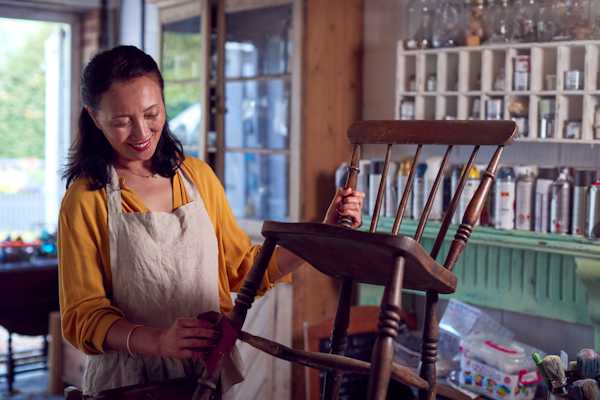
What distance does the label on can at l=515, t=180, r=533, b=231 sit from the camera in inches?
101

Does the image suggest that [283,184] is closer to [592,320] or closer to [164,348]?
[592,320]

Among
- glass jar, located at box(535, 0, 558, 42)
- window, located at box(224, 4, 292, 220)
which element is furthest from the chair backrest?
window, located at box(224, 4, 292, 220)

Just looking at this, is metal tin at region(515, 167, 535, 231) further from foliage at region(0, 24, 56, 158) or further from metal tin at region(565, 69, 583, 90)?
foliage at region(0, 24, 56, 158)

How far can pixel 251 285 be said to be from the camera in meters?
1.46

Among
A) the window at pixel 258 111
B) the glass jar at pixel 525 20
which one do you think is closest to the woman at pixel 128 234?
the glass jar at pixel 525 20

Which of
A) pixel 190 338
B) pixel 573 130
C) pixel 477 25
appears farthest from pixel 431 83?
pixel 190 338

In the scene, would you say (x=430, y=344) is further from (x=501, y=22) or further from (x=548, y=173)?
(x=501, y=22)

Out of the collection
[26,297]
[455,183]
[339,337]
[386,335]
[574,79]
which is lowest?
[26,297]

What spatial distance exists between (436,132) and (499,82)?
3.85ft

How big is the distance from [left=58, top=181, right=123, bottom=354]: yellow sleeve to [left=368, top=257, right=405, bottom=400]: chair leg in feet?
1.70

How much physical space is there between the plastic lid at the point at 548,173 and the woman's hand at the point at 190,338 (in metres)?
1.57

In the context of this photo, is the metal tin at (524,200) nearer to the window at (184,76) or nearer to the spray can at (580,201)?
the spray can at (580,201)

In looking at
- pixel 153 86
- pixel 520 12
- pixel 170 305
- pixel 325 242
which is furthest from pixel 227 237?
pixel 520 12

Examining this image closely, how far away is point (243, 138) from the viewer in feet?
12.1
